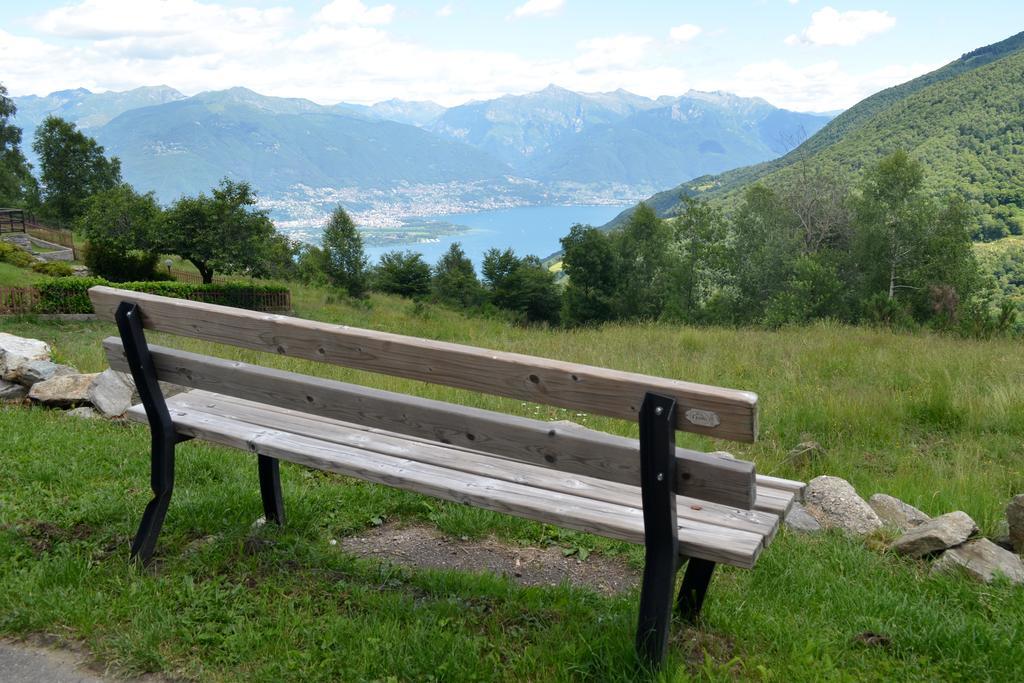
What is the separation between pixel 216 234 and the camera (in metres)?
29.7

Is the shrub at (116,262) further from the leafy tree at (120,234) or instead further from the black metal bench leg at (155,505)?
the black metal bench leg at (155,505)

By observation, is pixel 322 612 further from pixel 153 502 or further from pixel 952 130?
A: pixel 952 130

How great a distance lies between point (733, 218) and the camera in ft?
175

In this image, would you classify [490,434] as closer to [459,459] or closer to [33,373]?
[459,459]

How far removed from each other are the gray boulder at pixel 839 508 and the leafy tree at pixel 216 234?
28516 mm

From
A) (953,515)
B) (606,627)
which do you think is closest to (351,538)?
(606,627)

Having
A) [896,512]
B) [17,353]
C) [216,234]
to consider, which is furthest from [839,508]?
[216,234]

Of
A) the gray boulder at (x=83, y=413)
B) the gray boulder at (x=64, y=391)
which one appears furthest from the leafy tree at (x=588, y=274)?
the gray boulder at (x=83, y=413)

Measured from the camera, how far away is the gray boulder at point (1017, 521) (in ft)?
12.0

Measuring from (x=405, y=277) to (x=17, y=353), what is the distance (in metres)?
49.7

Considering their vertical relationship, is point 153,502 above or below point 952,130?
below

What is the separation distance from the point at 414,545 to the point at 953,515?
8.77 feet

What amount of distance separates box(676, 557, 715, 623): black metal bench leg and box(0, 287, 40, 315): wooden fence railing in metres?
20.2

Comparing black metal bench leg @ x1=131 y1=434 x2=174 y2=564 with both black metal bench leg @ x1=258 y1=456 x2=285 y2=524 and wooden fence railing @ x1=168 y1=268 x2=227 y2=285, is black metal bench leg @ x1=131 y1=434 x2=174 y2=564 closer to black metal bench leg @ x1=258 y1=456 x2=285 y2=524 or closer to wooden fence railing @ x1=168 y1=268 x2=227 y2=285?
black metal bench leg @ x1=258 y1=456 x2=285 y2=524
